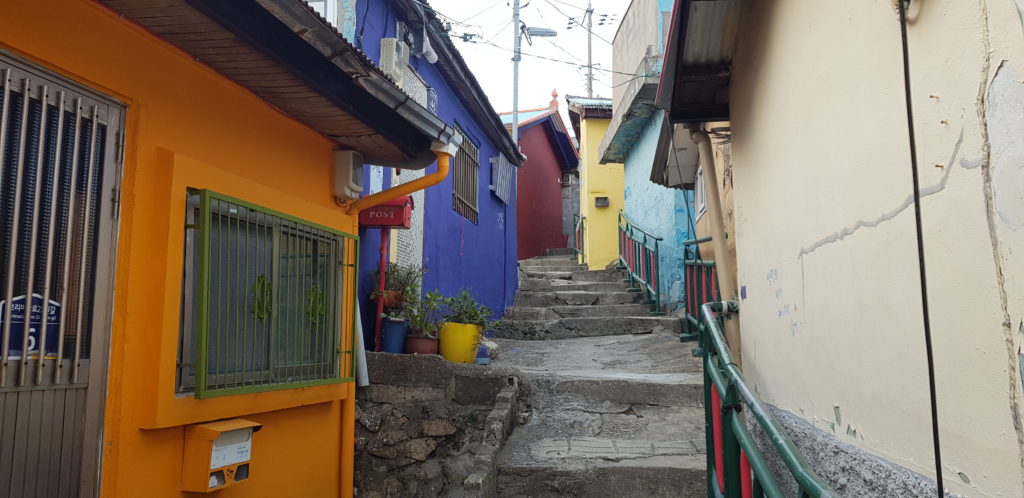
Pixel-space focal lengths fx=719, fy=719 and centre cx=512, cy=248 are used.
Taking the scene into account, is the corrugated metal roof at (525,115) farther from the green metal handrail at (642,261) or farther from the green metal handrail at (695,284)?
the green metal handrail at (695,284)

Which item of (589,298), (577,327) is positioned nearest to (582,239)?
(589,298)

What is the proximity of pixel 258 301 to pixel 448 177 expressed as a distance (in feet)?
15.7

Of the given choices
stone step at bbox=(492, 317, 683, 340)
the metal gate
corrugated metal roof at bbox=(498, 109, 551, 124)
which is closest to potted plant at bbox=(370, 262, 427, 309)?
stone step at bbox=(492, 317, 683, 340)

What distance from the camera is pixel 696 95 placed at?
3.95 meters

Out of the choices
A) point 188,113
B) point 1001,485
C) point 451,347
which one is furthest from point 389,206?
point 1001,485

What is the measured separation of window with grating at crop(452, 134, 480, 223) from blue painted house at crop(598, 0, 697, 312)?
2227 millimetres

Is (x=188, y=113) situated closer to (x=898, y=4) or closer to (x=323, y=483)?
(x=323, y=483)

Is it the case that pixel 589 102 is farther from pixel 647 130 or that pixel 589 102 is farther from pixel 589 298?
pixel 589 298

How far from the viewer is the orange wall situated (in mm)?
2531

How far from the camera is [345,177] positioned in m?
4.37

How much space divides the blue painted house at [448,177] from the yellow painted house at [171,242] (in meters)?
1.79

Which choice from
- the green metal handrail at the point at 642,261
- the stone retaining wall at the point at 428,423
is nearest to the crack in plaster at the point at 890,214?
the stone retaining wall at the point at 428,423

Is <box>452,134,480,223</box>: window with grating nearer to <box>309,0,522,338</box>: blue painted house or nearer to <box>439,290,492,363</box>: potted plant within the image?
<box>309,0,522,338</box>: blue painted house

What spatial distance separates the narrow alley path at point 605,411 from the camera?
4.33 metres
